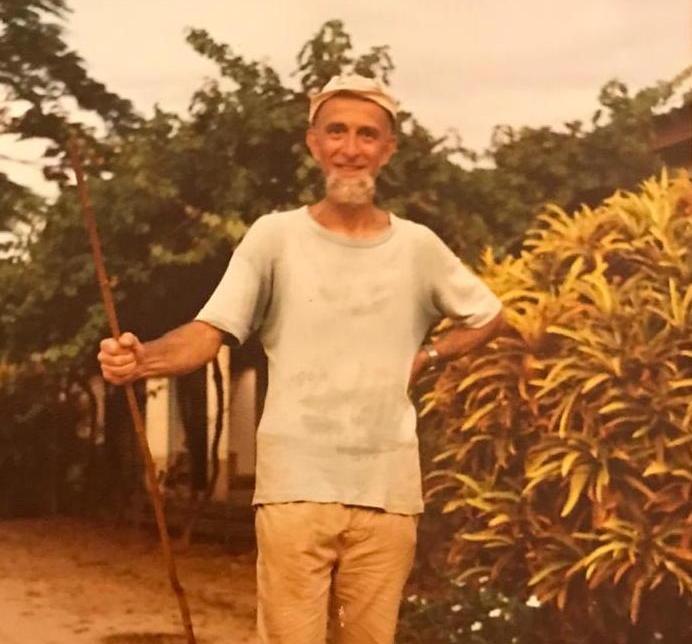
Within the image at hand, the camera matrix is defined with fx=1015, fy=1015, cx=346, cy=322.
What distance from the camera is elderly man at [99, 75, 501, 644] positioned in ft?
3.74

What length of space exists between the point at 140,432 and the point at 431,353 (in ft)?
1.21

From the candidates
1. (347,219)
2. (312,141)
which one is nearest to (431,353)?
(347,219)

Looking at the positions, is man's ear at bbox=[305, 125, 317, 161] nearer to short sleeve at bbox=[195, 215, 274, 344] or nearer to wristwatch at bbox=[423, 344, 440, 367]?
short sleeve at bbox=[195, 215, 274, 344]

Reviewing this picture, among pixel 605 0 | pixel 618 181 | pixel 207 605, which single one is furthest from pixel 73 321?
pixel 605 0

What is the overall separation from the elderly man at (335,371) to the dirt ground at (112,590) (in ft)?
0.57

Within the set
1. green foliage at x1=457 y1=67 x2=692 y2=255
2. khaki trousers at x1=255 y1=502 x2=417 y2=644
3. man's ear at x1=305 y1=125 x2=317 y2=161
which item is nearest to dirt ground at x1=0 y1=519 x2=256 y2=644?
khaki trousers at x1=255 y1=502 x2=417 y2=644

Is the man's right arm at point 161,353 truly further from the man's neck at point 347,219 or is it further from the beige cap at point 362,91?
the beige cap at point 362,91

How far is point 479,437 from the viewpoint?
1.42 meters

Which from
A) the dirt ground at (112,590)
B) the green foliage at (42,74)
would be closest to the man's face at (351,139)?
the green foliage at (42,74)

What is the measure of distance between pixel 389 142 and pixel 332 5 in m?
0.34

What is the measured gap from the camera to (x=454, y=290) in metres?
1.26

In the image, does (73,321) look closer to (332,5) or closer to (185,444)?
(185,444)

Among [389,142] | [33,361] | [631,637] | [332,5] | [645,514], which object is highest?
[332,5]

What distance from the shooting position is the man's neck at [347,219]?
1.20 metres
